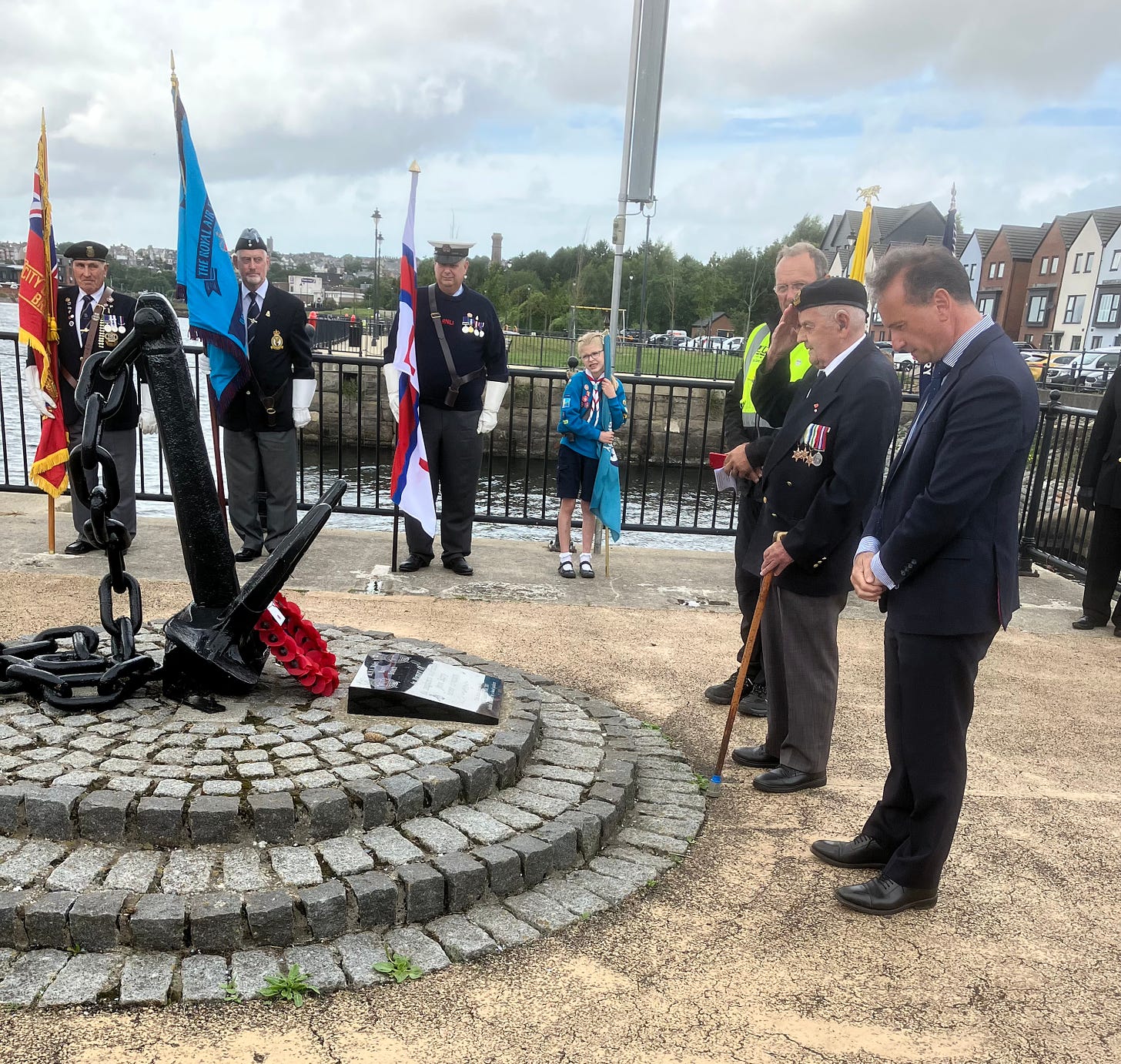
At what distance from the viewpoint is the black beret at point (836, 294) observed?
3.54 metres

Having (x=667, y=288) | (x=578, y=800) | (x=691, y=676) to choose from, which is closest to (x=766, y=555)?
(x=578, y=800)

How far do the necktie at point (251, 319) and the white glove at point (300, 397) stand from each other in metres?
0.43

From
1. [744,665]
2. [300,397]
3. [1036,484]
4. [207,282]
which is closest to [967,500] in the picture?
[744,665]

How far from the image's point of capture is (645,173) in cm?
779

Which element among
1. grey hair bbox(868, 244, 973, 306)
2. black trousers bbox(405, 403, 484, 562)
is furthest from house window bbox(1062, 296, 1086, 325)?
grey hair bbox(868, 244, 973, 306)

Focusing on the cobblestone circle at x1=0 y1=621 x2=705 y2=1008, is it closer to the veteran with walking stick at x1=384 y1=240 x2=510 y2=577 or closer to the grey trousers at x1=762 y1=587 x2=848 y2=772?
the grey trousers at x1=762 y1=587 x2=848 y2=772

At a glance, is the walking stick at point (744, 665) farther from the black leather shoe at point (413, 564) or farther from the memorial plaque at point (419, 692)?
the black leather shoe at point (413, 564)

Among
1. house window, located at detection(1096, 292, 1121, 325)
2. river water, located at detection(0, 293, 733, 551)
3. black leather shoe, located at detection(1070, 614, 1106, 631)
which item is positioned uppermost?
house window, located at detection(1096, 292, 1121, 325)

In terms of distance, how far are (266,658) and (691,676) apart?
2.41m

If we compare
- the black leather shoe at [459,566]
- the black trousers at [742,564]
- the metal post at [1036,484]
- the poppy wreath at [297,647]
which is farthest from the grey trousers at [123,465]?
the metal post at [1036,484]

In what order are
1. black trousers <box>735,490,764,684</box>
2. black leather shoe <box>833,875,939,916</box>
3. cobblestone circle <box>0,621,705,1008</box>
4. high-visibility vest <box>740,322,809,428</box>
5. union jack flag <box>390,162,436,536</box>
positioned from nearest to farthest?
cobblestone circle <box>0,621,705,1008</box> → black leather shoe <box>833,875,939,916</box> → high-visibility vest <box>740,322,809,428</box> → black trousers <box>735,490,764,684</box> → union jack flag <box>390,162,436,536</box>

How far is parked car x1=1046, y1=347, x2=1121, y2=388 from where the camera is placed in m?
33.1

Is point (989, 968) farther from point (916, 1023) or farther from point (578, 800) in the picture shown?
point (578, 800)

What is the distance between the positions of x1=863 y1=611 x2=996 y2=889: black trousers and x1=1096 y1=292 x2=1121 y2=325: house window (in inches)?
2594
